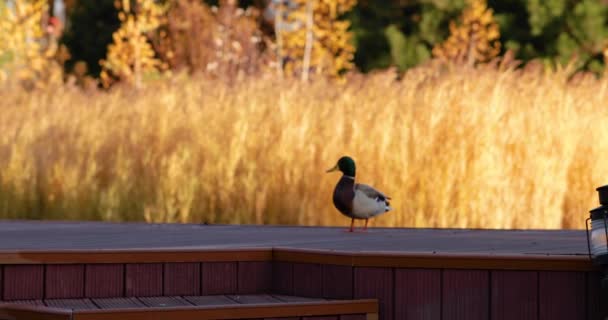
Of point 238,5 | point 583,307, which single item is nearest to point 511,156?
point 583,307

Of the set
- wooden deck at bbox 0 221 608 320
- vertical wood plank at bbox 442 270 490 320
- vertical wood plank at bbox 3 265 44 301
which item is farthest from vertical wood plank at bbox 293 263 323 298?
vertical wood plank at bbox 3 265 44 301

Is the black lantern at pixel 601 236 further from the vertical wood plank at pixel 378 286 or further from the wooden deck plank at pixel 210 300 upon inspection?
the wooden deck plank at pixel 210 300

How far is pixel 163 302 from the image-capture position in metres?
5.16

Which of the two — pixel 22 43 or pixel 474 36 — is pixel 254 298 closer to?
pixel 22 43

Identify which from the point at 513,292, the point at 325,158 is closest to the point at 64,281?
the point at 513,292

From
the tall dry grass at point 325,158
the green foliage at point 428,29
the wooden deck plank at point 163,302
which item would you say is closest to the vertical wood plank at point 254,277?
the wooden deck plank at point 163,302

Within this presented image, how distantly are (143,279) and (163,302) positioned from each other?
7.6 inches

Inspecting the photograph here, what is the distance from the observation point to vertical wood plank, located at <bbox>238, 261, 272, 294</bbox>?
17.9 feet

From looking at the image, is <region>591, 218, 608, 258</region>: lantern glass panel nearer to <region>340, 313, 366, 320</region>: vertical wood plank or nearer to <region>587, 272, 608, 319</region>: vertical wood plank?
<region>587, 272, 608, 319</region>: vertical wood plank

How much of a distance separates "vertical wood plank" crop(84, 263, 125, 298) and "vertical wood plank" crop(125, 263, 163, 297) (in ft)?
0.09

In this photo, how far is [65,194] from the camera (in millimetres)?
9234

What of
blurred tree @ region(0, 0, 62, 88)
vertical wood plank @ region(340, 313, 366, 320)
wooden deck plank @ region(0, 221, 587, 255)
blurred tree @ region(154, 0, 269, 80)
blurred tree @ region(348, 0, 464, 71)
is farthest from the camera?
blurred tree @ region(348, 0, 464, 71)

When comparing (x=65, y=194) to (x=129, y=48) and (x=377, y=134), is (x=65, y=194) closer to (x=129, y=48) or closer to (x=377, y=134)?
(x=377, y=134)

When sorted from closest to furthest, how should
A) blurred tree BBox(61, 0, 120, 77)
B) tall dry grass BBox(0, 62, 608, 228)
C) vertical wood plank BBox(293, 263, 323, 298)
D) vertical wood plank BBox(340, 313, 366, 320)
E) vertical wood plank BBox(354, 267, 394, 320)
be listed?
vertical wood plank BBox(340, 313, 366, 320) → vertical wood plank BBox(354, 267, 394, 320) → vertical wood plank BBox(293, 263, 323, 298) → tall dry grass BBox(0, 62, 608, 228) → blurred tree BBox(61, 0, 120, 77)
